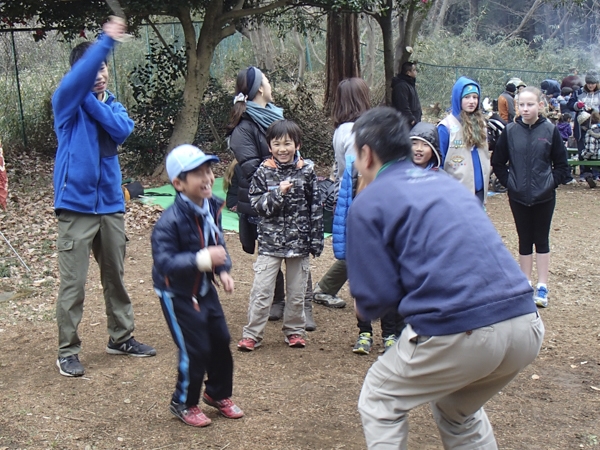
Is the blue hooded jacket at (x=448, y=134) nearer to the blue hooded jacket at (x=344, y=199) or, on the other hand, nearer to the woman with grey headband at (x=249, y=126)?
the blue hooded jacket at (x=344, y=199)

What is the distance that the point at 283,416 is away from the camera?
13.6ft

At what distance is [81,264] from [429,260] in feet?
8.89

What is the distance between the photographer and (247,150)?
5.30 m

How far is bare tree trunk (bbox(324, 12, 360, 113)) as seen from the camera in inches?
619

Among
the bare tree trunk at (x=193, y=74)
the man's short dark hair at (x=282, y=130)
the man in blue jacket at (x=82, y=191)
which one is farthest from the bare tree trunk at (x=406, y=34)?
the man in blue jacket at (x=82, y=191)

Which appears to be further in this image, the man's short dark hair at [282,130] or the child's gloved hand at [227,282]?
the man's short dark hair at [282,130]

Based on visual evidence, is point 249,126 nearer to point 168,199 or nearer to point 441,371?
point 441,371

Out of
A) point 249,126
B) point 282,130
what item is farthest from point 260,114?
point 282,130

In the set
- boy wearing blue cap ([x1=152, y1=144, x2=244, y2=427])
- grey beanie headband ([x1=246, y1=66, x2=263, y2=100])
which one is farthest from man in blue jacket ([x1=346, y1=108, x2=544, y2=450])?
grey beanie headband ([x1=246, y1=66, x2=263, y2=100])

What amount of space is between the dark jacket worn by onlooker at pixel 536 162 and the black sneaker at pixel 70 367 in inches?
149

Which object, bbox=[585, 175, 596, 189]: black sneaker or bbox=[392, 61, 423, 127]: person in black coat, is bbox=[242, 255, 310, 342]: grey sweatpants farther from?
bbox=[585, 175, 596, 189]: black sneaker

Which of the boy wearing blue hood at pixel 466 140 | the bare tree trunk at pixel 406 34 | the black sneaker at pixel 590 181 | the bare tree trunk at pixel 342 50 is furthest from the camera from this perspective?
the bare tree trunk at pixel 342 50

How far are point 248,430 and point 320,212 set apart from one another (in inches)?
69.4

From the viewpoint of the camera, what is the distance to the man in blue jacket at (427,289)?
2625 mm
